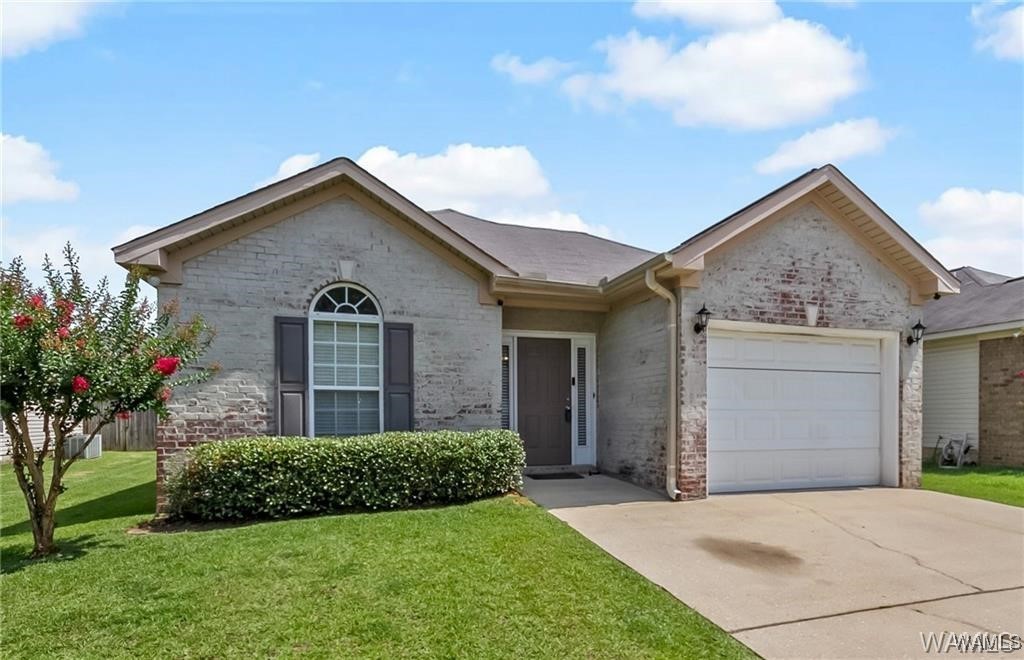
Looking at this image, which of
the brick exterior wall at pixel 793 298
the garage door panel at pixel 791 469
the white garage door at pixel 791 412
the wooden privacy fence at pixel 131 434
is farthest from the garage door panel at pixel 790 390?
the wooden privacy fence at pixel 131 434

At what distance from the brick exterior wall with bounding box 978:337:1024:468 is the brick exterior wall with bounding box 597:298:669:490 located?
8.69 m

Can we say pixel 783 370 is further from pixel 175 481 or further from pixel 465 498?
pixel 175 481

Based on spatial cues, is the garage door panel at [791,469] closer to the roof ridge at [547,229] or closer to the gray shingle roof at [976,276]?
the roof ridge at [547,229]

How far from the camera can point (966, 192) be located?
13.9 meters

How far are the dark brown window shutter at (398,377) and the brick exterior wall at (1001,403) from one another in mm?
12130

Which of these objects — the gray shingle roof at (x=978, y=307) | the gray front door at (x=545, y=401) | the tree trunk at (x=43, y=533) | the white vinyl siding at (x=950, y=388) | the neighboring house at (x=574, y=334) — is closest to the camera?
the tree trunk at (x=43, y=533)

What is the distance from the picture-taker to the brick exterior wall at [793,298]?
7680 mm

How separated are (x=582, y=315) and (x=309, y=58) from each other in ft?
18.5

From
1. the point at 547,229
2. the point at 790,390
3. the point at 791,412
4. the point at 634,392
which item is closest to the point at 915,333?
the point at 790,390

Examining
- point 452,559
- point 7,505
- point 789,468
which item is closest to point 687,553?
point 452,559

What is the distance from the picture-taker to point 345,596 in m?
4.20

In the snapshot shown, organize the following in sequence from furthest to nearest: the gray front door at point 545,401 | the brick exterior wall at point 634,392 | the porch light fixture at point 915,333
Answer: the gray front door at point 545,401 < the porch light fixture at point 915,333 < the brick exterior wall at point 634,392

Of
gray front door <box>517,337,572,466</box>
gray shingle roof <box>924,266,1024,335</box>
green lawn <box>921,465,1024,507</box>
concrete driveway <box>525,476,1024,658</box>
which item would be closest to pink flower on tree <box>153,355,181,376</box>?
concrete driveway <box>525,476,1024,658</box>

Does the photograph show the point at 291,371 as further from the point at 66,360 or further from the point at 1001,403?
the point at 1001,403
